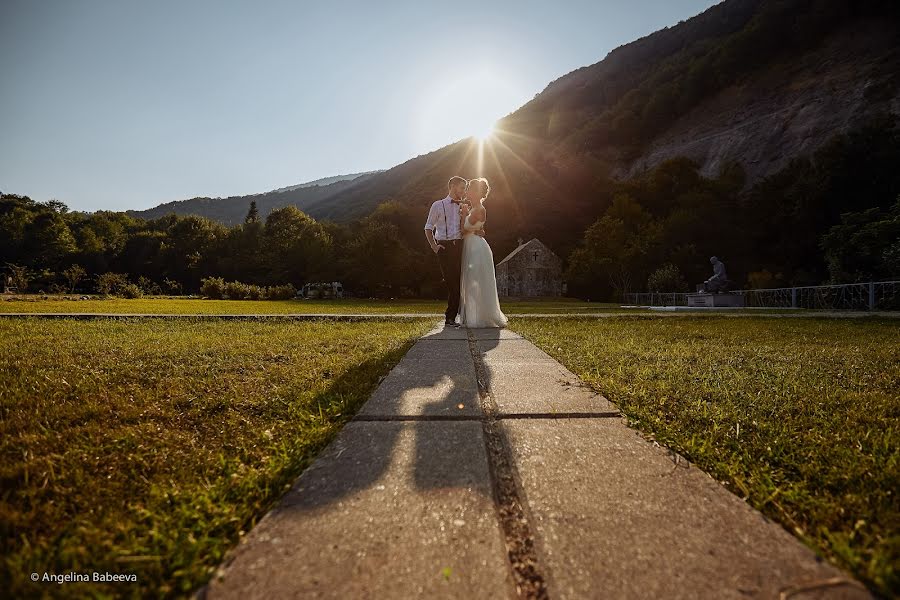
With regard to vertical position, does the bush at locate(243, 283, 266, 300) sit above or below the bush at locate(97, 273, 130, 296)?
below

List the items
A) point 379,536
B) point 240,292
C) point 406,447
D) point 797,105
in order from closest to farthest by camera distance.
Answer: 1. point 379,536
2. point 406,447
3. point 240,292
4. point 797,105

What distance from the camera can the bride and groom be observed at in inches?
214

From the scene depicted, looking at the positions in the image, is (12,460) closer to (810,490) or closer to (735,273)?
(810,490)

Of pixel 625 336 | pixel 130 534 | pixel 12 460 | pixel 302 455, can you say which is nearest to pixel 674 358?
pixel 625 336

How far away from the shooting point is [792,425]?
148 cm

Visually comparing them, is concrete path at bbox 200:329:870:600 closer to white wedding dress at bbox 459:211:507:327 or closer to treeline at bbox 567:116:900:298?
white wedding dress at bbox 459:211:507:327

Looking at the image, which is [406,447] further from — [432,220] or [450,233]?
[432,220]

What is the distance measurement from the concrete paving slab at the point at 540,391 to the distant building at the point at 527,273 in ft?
114

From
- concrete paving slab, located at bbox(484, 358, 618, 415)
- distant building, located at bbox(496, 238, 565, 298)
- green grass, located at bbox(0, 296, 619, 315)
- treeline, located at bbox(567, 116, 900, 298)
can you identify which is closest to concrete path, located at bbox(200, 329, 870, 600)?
concrete paving slab, located at bbox(484, 358, 618, 415)

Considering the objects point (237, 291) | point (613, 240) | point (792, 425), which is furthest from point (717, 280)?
point (237, 291)

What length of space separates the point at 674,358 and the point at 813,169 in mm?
34312

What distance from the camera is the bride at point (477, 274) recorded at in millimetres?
5426

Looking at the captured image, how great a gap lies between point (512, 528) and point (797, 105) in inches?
2089

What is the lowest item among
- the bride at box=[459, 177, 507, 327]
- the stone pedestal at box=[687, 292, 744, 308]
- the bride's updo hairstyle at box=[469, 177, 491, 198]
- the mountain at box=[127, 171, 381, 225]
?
the stone pedestal at box=[687, 292, 744, 308]
